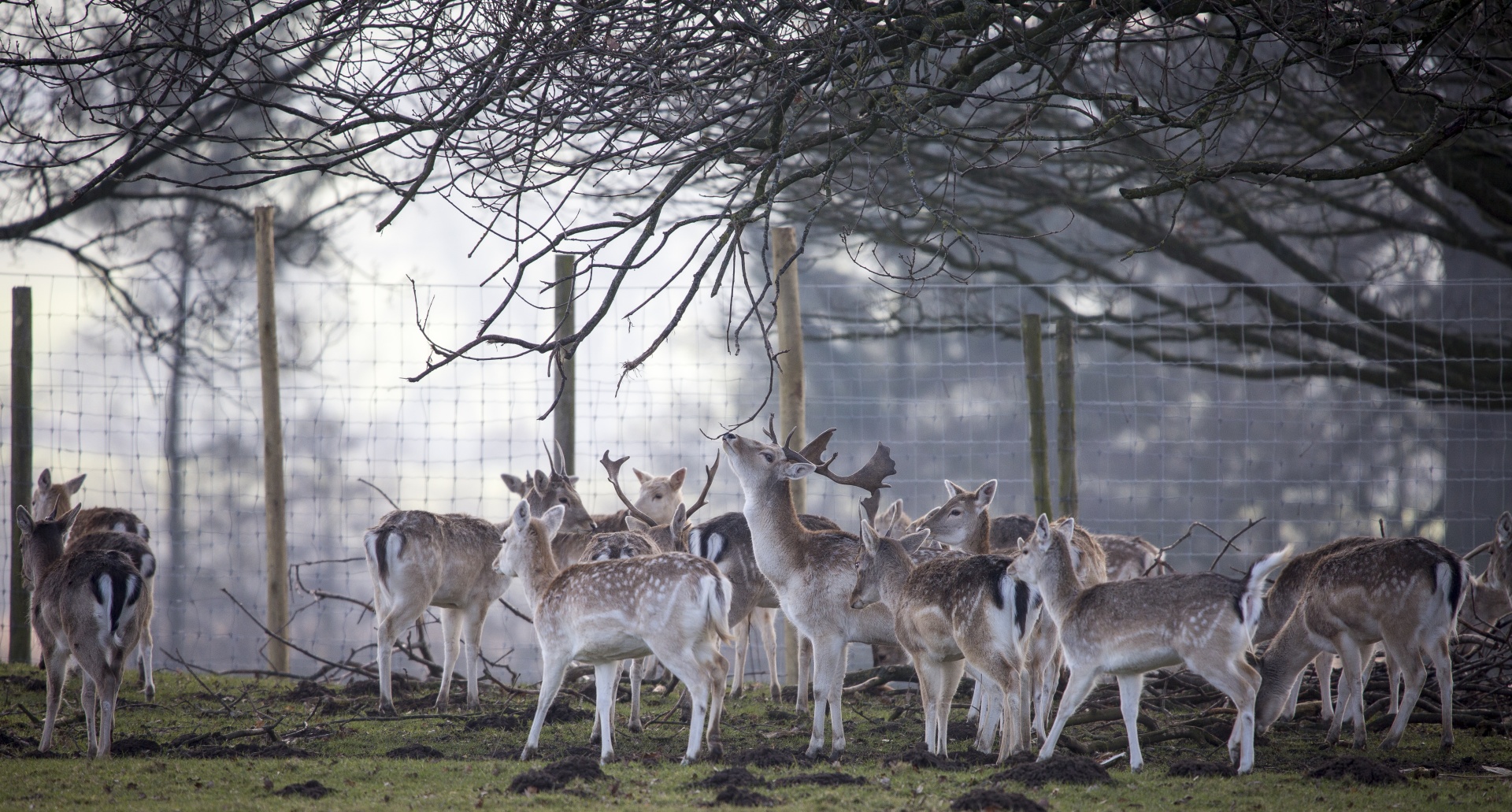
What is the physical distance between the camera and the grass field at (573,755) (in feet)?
14.6

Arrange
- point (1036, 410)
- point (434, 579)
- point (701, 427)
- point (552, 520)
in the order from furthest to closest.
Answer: point (701, 427) → point (1036, 410) → point (434, 579) → point (552, 520)

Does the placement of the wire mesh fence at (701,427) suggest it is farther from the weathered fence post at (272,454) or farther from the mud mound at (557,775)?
the mud mound at (557,775)

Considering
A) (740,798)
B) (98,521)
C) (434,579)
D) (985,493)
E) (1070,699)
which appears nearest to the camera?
(740,798)

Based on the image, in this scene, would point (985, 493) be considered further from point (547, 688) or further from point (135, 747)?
point (135, 747)

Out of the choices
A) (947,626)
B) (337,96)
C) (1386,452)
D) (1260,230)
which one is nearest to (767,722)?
(947,626)

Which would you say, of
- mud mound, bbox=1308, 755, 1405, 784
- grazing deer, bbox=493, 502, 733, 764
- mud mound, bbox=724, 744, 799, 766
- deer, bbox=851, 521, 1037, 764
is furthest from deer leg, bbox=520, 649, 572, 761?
mud mound, bbox=1308, 755, 1405, 784

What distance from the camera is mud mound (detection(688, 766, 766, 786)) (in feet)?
15.0

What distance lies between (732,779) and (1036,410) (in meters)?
4.74

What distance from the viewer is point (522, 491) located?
28.3ft

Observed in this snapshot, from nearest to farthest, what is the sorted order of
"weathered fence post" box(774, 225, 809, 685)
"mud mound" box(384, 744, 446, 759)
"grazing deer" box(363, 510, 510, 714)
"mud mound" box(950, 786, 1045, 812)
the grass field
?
"mud mound" box(950, 786, 1045, 812), the grass field, "mud mound" box(384, 744, 446, 759), "grazing deer" box(363, 510, 510, 714), "weathered fence post" box(774, 225, 809, 685)

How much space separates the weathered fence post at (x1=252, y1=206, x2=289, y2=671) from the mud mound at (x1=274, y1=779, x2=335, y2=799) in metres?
3.78

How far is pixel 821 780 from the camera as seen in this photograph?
4.75 meters

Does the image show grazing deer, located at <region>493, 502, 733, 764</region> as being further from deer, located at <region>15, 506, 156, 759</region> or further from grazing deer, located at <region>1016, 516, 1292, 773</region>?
deer, located at <region>15, 506, 156, 759</region>

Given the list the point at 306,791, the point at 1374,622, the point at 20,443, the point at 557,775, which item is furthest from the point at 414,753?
the point at 20,443
